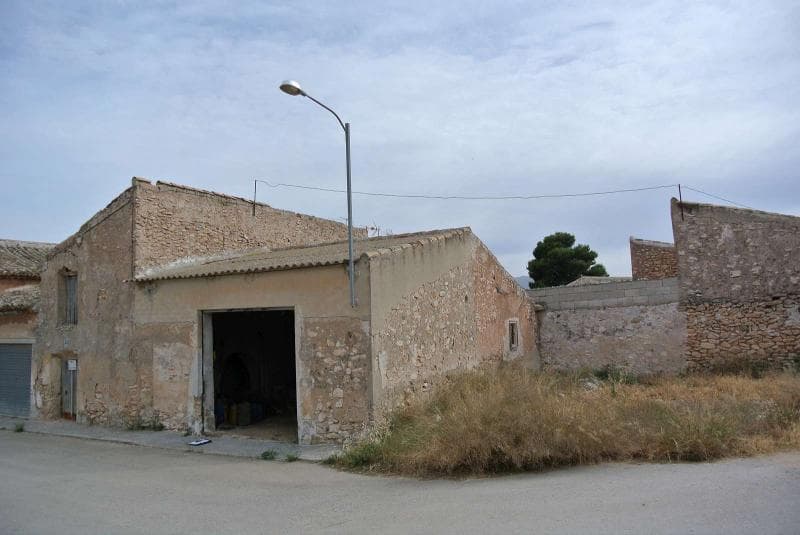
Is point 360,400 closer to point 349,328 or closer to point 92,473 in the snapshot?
point 349,328

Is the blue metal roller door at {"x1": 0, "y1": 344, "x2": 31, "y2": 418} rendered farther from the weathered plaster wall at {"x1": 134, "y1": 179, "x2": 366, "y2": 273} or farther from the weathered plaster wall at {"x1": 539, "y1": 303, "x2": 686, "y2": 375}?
the weathered plaster wall at {"x1": 539, "y1": 303, "x2": 686, "y2": 375}

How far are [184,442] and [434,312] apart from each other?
18.7 ft

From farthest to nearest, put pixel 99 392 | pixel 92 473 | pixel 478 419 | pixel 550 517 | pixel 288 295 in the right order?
1. pixel 99 392
2. pixel 288 295
3. pixel 92 473
4. pixel 478 419
5. pixel 550 517

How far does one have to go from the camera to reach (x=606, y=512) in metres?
6.01

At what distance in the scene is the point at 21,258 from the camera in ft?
72.6

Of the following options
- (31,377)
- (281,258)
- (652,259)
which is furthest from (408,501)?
(652,259)

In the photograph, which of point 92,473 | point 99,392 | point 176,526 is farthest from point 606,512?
point 99,392

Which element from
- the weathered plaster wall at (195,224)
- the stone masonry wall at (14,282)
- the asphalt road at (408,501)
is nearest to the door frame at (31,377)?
the stone masonry wall at (14,282)

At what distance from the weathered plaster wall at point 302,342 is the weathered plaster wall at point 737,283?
32.4 ft

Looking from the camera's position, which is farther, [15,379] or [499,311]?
[15,379]

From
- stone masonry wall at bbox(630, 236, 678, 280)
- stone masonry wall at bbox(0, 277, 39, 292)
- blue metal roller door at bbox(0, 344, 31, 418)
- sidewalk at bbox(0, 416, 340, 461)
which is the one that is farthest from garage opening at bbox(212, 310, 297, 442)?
stone masonry wall at bbox(630, 236, 678, 280)

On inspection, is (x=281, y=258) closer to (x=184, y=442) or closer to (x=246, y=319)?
(x=246, y=319)

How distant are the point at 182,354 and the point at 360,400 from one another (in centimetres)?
473

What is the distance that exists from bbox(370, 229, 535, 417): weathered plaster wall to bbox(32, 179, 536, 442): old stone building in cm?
4
